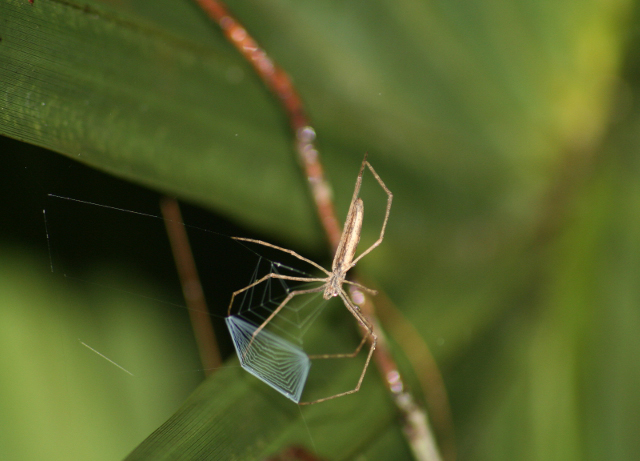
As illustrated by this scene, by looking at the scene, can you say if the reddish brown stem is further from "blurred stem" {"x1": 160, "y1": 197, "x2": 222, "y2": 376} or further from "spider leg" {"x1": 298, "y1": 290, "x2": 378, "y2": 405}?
"blurred stem" {"x1": 160, "y1": 197, "x2": 222, "y2": 376}

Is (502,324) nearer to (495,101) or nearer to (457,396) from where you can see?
(457,396)

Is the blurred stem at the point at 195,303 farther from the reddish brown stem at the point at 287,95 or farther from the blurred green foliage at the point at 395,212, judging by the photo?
the reddish brown stem at the point at 287,95

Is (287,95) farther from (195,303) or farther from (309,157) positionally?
(195,303)

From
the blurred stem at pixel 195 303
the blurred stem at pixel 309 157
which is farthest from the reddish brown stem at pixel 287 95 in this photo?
the blurred stem at pixel 195 303

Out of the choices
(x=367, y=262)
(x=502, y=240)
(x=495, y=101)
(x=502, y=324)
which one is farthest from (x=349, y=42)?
(x=502, y=324)

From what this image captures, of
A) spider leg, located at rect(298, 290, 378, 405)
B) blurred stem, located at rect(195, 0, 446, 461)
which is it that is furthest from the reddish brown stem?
spider leg, located at rect(298, 290, 378, 405)
